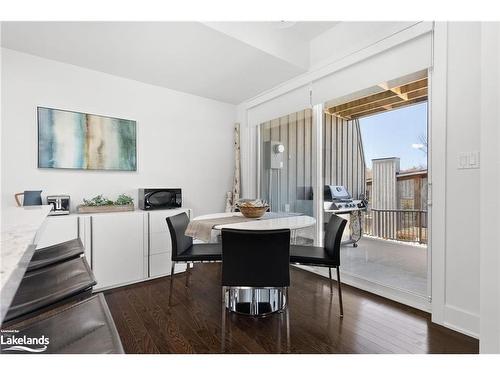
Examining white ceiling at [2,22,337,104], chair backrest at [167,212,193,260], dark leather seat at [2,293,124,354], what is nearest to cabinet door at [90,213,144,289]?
chair backrest at [167,212,193,260]

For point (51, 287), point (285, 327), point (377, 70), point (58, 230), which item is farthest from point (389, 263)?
point (58, 230)

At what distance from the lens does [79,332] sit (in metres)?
0.88

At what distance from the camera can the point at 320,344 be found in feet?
5.67

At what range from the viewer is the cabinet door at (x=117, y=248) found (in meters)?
2.64

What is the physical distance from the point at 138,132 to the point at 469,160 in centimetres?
333

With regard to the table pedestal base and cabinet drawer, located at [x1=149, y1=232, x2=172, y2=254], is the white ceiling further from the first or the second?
the table pedestal base

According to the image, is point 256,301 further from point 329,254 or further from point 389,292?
point 389,292

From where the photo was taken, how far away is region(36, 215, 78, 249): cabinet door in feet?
7.88

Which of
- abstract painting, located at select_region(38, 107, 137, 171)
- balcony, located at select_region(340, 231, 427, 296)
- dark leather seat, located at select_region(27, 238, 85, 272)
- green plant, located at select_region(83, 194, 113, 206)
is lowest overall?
balcony, located at select_region(340, 231, 427, 296)

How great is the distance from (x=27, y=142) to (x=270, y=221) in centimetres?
253

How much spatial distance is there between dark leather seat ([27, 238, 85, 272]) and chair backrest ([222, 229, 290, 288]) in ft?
2.97

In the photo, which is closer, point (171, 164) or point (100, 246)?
point (100, 246)
